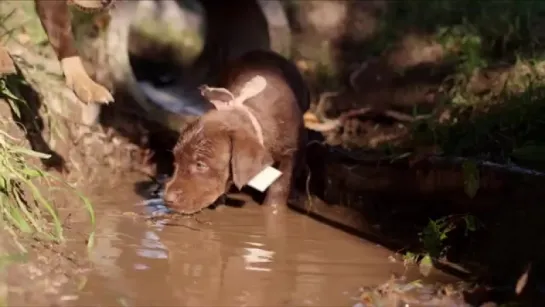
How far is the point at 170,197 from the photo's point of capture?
377cm

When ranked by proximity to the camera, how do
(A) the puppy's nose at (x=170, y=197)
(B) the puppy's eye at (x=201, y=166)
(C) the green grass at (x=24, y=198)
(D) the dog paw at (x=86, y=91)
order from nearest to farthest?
(C) the green grass at (x=24, y=198), (A) the puppy's nose at (x=170, y=197), (B) the puppy's eye at (x=201, y=166), (D) the dog paw at (x=86, y=91)

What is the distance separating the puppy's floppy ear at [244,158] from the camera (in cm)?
385

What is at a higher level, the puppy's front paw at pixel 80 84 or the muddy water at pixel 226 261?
the puppy's front paw at pixel 80 84

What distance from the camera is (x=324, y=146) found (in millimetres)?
4562

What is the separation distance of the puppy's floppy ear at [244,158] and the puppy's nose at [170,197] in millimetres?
296

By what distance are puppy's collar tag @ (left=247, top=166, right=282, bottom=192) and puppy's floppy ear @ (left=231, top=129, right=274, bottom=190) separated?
0.12ft

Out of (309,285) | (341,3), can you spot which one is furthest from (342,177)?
(341,3)

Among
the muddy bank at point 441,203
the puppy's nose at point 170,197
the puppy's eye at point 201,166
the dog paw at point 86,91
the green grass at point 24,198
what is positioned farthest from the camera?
the dog paw at point 86,91

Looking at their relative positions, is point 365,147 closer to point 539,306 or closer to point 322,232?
point 322,232

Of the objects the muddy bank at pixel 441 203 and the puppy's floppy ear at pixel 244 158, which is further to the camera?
the puppy's floppy ear at pixel 244 158

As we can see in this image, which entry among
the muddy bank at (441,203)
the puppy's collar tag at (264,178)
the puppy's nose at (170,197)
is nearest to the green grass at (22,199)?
the puppy's nose at (170,197)

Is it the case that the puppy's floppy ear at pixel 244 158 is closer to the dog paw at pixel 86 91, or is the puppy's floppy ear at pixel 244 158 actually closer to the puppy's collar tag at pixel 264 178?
the puppy's collar tag at pixel 264 178

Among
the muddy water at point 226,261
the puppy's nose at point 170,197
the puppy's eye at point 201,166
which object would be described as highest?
the puppy's eye at point 201,166

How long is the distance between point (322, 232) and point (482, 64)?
2.39 meters
